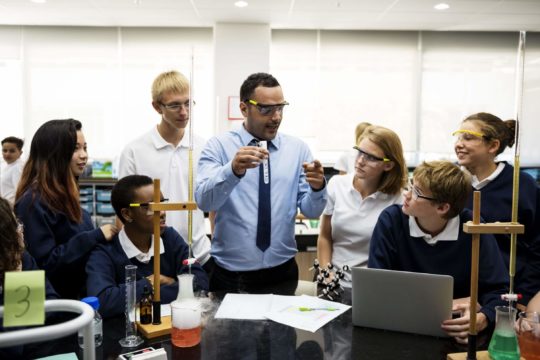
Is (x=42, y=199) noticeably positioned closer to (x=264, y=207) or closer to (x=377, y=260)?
(x=264, y=207)

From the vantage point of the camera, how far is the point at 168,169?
2.21m

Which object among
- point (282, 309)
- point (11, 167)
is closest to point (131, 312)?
point (282, 309)

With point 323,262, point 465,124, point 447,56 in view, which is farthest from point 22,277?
point 447,56

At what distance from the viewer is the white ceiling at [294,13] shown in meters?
4.82

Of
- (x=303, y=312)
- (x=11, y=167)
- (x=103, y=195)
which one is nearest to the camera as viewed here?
(x=303, y=312)

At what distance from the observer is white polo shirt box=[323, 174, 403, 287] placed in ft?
6.47

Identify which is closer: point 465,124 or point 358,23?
point 465,124

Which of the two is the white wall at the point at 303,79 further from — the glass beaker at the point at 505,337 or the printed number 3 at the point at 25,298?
the printed number 3 at the point at 25,298

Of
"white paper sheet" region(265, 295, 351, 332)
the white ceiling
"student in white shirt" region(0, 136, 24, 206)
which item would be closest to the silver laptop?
"white paper sheet" region(265, 295, 351, 332)

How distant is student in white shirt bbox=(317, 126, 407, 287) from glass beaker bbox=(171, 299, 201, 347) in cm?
90

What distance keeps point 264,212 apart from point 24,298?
1.25 meters

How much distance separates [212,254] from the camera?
77.4 inches

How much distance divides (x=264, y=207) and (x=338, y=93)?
15.1 feet

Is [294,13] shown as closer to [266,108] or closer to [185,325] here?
[266,108]
